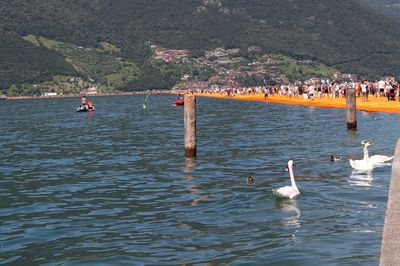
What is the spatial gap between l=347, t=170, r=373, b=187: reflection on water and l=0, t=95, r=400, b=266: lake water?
2.8 inches

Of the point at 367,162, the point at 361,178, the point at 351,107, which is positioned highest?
the point at 351,107

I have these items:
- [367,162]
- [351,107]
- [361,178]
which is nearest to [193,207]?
[361,178]

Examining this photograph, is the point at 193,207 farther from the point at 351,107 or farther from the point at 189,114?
the point at 351,107

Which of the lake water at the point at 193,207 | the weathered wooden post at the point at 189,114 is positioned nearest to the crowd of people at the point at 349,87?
the weathered wooden post at the point at 189,114

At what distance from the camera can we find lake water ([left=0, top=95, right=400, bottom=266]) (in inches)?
554

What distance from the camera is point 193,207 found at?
19219mm

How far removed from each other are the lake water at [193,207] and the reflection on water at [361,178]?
7 cm

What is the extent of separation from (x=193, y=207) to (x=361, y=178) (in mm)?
6713

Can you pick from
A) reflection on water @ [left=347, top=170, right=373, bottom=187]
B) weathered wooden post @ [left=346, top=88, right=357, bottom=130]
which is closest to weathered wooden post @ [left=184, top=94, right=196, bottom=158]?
reflection on water @ [left=347, top=170, right=373, bottom=187]

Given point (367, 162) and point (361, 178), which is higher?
point (367, 162)

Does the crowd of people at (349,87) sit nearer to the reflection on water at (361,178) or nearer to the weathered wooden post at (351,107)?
the weathered wooden post at (351,107)

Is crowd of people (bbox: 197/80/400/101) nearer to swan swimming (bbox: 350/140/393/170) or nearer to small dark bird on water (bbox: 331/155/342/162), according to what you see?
small dark bird on water (bbox: 331/155/342/162)

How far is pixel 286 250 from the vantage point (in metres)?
13.8

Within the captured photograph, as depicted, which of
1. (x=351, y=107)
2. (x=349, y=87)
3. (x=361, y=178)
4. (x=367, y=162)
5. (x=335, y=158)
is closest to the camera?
(x=361, y=178)
